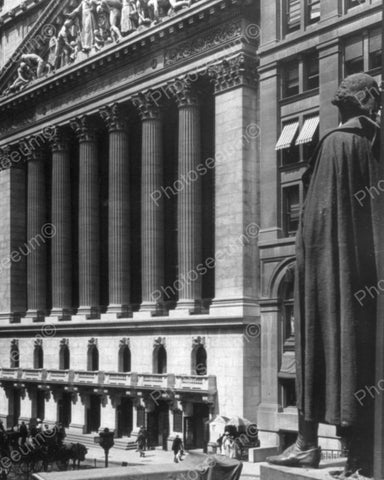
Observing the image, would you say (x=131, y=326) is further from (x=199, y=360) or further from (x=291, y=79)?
(x=291, y=79)

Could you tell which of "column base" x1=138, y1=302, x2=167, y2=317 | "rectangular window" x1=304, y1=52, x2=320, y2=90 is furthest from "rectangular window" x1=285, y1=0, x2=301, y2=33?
"column base" x1=138, y1=302, x2=167, y2=317

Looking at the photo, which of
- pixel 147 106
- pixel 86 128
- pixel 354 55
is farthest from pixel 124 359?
pixel 354 55

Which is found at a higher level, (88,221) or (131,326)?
(88,221)

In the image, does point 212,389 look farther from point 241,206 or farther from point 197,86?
point 197,86

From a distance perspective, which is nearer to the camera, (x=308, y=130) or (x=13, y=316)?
(x=308, y=130)

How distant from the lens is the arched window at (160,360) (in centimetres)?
5731

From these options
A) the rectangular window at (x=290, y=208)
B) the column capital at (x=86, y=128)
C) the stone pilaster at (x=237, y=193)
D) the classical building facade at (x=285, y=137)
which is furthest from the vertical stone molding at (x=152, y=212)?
the rectangular window at (x=290, y=208)

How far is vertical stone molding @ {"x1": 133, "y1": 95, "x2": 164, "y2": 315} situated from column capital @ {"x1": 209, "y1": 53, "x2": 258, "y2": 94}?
748 centimetres

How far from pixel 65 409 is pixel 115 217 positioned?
16.0m

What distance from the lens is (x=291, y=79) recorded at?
158 feet

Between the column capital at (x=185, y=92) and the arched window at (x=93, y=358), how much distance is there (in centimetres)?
2003

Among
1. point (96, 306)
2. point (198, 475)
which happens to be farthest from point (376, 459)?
point (96, 306)

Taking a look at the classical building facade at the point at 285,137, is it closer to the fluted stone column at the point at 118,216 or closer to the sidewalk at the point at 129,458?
the sidewalk at the point at 129,458

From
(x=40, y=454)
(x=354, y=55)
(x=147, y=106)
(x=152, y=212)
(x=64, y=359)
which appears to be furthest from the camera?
(x=64, y=359)
